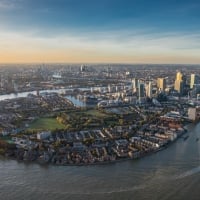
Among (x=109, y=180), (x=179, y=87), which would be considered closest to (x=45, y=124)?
(x=109, y=180)

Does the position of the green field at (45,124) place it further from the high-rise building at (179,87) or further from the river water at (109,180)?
the high-rise building at (179,87)

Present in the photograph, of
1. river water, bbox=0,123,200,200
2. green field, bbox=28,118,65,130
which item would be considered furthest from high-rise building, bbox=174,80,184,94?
river water, bbox=0,123,200,200

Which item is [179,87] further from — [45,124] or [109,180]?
[109,180]

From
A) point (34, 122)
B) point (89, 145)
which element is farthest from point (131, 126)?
point (34, 122)

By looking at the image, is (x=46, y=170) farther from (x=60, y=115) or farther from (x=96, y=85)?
(x=96, y=85)

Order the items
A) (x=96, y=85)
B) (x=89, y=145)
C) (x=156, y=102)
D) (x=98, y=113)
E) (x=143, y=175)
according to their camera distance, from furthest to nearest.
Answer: (x=96, y=85)
(x=156, y=102)
(x=98, y=113)
(x=89, y=145)
(x=143, y=175)
